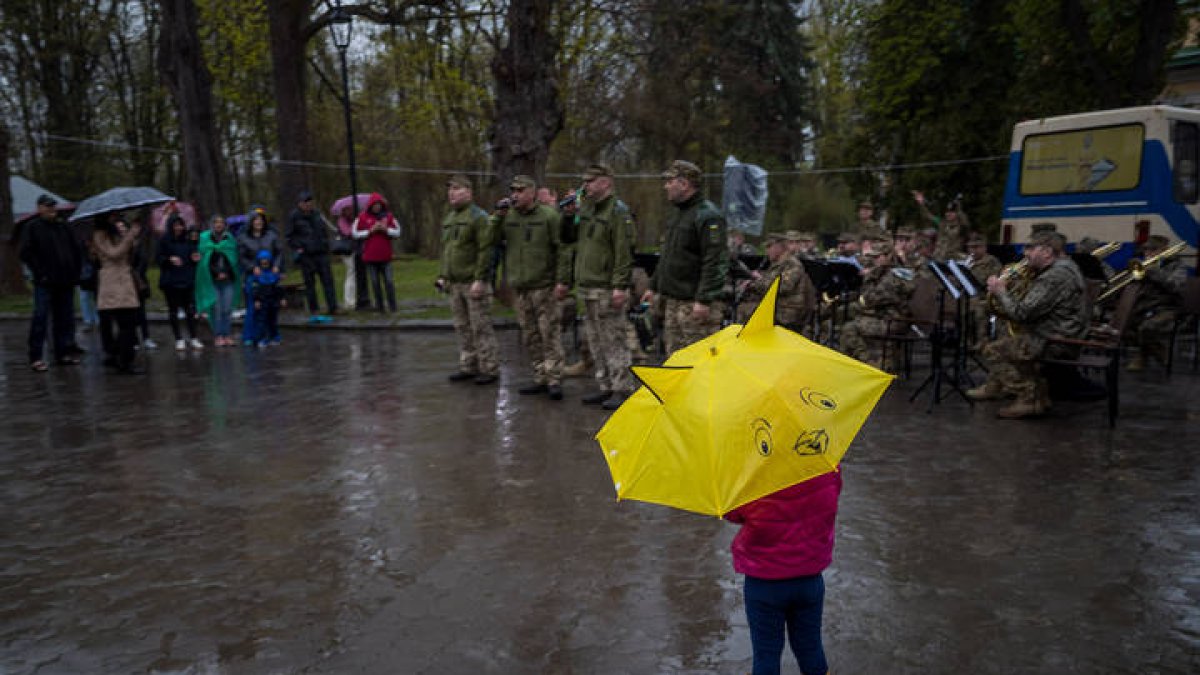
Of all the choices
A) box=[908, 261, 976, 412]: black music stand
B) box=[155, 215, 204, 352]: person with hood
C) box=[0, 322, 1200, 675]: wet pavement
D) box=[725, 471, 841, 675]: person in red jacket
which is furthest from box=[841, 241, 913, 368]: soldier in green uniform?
box=[155, 215, 204, 352]: person with hood

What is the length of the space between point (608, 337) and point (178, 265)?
26.1 feet

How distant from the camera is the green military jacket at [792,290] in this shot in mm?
10859

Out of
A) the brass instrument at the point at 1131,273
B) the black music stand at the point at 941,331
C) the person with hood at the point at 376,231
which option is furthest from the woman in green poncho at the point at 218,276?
the brass instrument at the point at 1131,273

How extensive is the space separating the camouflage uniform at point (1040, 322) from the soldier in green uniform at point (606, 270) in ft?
11.0

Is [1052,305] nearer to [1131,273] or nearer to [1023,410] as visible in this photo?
[1023,410]

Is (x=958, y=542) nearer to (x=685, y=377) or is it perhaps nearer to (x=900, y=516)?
(x=900, y=516)

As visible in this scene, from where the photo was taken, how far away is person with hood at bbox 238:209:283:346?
1477 centimetres

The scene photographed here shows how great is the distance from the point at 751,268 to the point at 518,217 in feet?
12.2

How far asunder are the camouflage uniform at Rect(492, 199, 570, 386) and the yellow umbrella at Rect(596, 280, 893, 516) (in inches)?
267

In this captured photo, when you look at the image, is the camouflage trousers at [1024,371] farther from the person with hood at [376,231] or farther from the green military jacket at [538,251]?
the person with hood at [376,231]

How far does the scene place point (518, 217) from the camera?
9.84m

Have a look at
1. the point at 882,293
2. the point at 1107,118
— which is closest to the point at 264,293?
the point at 882,293

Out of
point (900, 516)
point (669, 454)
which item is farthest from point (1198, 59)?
point (669, 454)

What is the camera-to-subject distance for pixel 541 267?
9.73 metres
